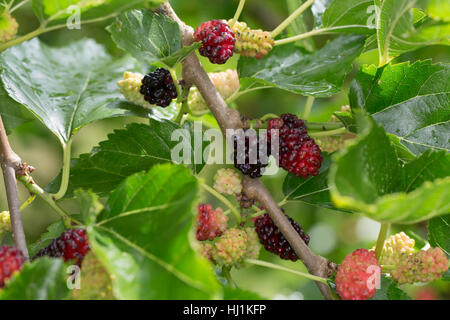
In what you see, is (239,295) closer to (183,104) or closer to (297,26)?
(183,104)

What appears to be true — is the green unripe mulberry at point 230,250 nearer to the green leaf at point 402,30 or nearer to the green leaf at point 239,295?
the green leaf at point 239,295

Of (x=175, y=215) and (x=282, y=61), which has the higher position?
(x=282, y=61)

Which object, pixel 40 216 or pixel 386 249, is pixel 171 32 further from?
pixel 40 216

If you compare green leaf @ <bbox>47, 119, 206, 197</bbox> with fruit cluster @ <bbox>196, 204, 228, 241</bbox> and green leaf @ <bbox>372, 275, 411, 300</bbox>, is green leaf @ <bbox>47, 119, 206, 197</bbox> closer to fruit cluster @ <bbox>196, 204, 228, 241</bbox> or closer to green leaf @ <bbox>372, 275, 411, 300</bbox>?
fruit cluster @ <bbox>196, 204, 228, 241</bbox>

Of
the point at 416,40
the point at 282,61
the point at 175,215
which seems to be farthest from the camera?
the point at 282,61

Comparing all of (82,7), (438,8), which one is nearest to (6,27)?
(82,7)
